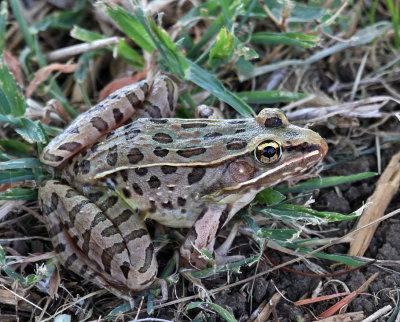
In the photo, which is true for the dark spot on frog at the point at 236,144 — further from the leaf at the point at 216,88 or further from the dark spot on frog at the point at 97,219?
the dark spot on frog at the point at 97,219

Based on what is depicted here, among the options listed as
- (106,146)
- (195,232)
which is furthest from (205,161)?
(106,146)

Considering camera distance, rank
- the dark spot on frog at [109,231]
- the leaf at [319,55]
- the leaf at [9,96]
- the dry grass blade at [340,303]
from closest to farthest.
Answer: the dry grass blade at [340,303] < the dark spot on frog at [109,231] < the leaf at [9,96] < the leaf at [319,55]

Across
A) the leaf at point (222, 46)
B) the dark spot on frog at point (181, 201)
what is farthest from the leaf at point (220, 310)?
the leaf at point (222, 46)

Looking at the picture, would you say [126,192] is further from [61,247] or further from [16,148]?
[16,148]

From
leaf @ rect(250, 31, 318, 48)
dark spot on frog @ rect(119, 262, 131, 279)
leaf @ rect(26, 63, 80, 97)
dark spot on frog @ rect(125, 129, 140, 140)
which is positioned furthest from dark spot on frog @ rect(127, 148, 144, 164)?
leaf @ rect(250, 31, 318, 48)

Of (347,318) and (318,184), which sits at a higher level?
(318,184)

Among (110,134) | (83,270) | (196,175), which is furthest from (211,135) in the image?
(83,270)

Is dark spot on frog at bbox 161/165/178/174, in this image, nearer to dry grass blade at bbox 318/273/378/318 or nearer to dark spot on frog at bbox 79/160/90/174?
dark spot on frog at bbox 79/160/90/174
